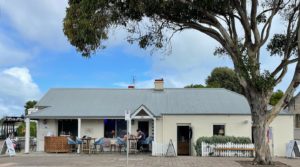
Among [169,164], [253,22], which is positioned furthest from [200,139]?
[253,22]

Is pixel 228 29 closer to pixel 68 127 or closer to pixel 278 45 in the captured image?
pixel 278 45

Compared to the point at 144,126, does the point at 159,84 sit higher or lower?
higher

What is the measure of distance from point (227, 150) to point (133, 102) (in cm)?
817

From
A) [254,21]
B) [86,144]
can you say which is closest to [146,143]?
[86,144]

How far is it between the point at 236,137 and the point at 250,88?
7.62m

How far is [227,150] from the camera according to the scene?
90.1 ft

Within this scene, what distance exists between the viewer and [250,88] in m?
21.2

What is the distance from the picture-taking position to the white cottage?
98.6 ft

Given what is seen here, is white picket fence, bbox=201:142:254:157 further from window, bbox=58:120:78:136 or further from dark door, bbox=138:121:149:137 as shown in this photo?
window, bbox=58:120:78:136

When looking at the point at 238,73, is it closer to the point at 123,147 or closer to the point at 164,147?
the point at 164,147

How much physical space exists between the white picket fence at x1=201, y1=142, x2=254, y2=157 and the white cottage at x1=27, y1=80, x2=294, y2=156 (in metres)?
2.16

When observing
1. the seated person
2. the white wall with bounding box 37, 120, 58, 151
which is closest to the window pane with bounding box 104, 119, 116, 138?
the seated person

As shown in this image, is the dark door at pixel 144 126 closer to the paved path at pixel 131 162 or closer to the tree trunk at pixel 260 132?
the paved path at pixel 131 162

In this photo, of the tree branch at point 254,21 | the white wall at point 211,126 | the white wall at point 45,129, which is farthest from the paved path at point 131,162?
the white wall at point 45,129
